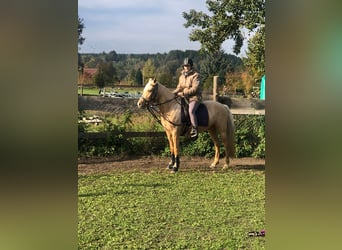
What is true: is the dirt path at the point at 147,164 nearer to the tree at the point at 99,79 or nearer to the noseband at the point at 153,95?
the noseband at the point at 153,95

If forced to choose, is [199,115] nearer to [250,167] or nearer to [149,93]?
[149,93]

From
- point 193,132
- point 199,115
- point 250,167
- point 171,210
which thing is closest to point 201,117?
point 199,115

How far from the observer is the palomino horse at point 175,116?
5797 mm

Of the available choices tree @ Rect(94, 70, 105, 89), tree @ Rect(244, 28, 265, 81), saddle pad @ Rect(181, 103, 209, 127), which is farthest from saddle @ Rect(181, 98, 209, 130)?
tree @ Rect(94, 70, 105, 89)

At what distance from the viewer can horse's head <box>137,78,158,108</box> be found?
5.76 metres

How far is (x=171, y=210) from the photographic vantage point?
3.93 metres

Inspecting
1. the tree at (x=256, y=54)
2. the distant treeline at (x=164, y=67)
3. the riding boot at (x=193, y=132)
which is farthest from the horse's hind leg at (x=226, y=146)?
the tree at (x=256, y=54)

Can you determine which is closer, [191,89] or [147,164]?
[191,89]

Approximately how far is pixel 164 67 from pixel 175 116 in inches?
39.5

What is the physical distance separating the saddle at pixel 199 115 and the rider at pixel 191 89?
9 cm
